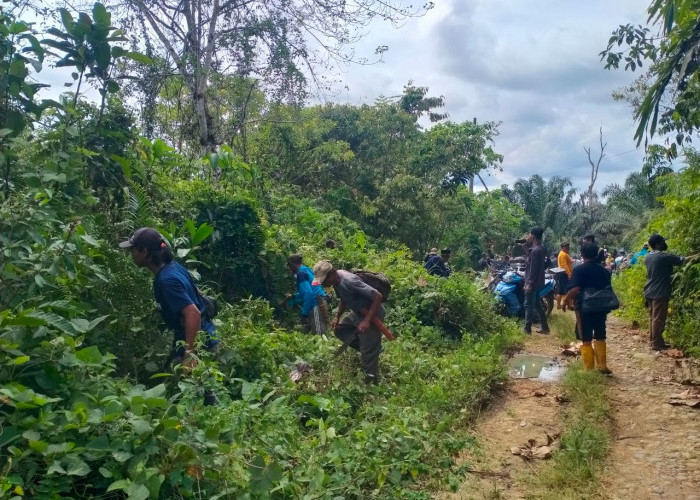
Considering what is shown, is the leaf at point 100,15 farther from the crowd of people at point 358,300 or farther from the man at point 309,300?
the man at point 309,300

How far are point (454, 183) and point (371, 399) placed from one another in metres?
15.9

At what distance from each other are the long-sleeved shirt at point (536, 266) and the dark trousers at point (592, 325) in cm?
287

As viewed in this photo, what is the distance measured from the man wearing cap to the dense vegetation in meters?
0.27

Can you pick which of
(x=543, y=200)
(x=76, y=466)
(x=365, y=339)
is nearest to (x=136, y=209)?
(x=365, y=339)

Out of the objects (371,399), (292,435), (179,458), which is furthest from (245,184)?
(179,458)

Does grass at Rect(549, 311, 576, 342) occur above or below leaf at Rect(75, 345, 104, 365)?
above

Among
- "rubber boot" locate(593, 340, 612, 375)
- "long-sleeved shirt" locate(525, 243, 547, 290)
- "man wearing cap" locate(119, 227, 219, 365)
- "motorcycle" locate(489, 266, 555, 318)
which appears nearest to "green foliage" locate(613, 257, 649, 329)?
"motorcycle" locate(489, 266, 555, 318)

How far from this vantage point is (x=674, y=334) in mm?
8602

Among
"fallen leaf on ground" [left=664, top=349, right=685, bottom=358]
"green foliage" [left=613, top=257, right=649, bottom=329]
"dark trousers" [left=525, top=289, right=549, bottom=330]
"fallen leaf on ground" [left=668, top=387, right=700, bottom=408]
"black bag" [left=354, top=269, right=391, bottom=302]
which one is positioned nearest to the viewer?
"fallen leaf on ground" [left=668, top=387, right=700, bottom=408]

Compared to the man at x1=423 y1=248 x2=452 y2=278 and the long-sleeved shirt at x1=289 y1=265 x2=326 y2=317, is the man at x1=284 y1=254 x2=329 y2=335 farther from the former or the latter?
the man at x1=423 y1=248 x2=452 y2=278

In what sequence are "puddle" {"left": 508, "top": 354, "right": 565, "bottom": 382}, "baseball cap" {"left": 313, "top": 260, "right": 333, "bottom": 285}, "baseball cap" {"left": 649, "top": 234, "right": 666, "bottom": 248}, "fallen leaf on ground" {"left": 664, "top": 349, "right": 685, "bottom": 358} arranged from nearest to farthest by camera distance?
"baseball cap" {"left": 313, "top": 260, "right": 333, "bottom": 285}
"puddle" {"left": 508, "top": 354, "right": 565, "bottom": 382}
"fallen leaf on ground" {"left": 664, "top": 349, "right": 685, "bottom": 358}
"baseball cap" {"left": 649, "top": 234, "right": 666, "bottom": 248}

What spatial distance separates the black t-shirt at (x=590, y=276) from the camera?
23.4 feet

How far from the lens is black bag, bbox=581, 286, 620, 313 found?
702cm

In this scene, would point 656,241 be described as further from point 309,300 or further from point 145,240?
point 145,240
